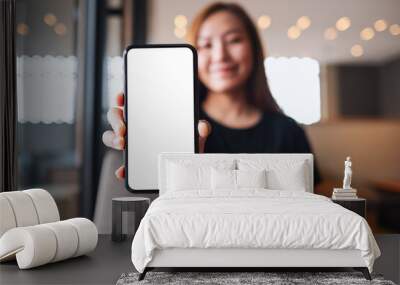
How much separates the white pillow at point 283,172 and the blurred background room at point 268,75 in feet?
2.98

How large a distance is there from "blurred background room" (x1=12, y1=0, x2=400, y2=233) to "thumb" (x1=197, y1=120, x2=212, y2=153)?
0.76m

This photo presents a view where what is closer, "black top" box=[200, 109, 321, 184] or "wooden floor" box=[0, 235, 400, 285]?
"wooden floor" box=[0, 235, 400, 285]

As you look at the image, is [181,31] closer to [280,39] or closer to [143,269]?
[280,39]

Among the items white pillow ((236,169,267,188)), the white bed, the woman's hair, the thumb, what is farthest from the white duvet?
the woman's hair

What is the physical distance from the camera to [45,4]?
7.00 meters

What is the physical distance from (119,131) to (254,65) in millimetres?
1506

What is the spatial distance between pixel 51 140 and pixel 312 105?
8.75 feet

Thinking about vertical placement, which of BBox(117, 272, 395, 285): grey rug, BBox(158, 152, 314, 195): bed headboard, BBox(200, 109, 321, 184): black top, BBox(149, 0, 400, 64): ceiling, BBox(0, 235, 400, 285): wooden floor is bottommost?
BBox(0, 235, 400, 285): wooden floor

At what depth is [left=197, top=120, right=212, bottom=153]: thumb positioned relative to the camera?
671 centimetres

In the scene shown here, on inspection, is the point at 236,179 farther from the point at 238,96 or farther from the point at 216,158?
the point at 238,96

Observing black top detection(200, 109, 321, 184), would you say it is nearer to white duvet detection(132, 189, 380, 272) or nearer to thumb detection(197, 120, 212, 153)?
thumb detection(197, 120, 212, 153)

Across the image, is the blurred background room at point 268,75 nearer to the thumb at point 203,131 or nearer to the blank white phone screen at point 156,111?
the blank white phone screen at point 156,111

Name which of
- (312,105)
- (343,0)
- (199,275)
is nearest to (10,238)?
(199,275)

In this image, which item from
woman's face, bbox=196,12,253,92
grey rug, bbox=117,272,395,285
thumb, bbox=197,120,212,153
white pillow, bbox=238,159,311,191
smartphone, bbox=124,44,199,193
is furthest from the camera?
woman's face, bbox=196,12,253,92
